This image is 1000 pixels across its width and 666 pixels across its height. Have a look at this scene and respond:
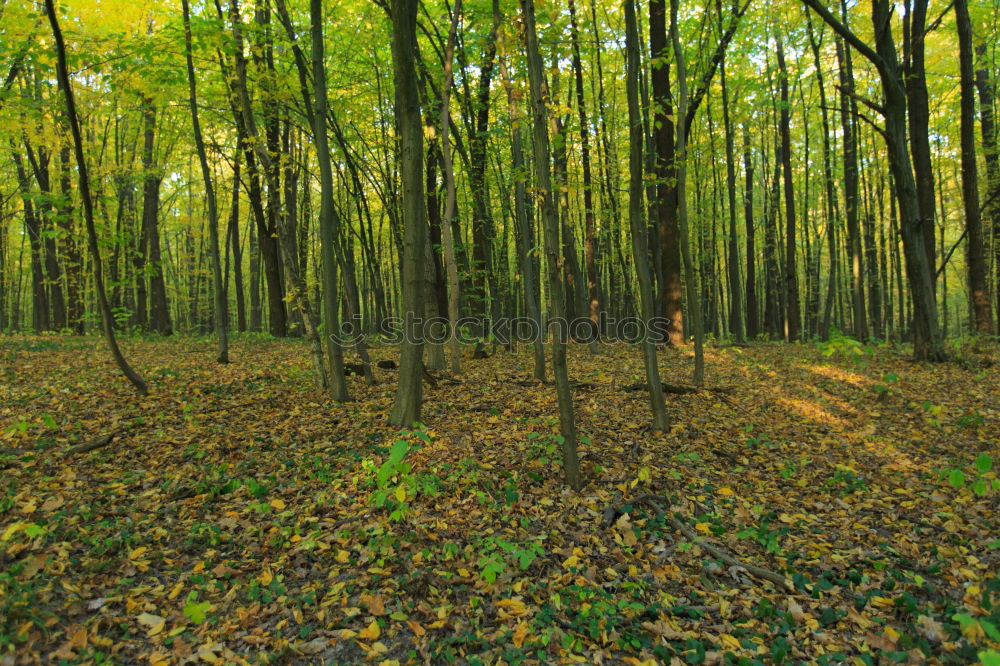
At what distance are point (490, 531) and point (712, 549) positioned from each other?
1899 mm

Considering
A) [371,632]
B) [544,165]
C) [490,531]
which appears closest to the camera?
[371,632]

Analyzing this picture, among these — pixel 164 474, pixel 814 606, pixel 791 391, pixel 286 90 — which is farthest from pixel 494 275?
pixel 814 606

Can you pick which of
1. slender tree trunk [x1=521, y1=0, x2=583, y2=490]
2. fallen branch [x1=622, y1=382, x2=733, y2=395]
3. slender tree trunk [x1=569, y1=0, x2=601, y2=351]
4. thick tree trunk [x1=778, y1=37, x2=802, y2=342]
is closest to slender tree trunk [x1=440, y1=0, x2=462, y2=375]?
slender tree trunk [x1=521, y1=0, x2=583, y2=490]

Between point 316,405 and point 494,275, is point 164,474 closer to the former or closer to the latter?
point 316,405

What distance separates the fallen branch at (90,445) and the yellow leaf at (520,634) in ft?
17.1

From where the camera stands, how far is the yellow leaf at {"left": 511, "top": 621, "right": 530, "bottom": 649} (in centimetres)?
335

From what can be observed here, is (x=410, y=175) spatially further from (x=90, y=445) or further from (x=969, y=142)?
(x=969, y=142)

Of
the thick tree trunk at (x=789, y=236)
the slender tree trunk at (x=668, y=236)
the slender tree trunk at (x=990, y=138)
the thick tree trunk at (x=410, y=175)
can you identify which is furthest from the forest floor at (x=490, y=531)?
the slender tree trunk at (x=990, y=138)

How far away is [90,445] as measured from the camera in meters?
5.71

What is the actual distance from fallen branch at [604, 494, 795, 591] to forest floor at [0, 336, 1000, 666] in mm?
43

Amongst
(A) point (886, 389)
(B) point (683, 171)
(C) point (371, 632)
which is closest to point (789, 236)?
(A) point (886, 389)

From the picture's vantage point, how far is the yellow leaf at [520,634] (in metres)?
3.35

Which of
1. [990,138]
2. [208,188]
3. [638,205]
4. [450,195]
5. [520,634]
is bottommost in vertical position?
[520,634]

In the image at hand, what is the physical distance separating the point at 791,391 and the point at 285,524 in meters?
8.17
